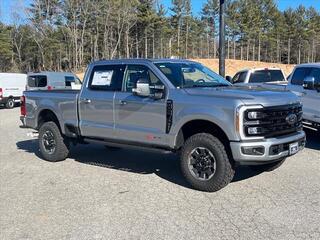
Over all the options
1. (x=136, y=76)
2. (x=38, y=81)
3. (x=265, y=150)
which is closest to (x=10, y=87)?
(x=38, y=81)

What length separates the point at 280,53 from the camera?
99.6m

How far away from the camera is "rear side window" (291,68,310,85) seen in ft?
36.7

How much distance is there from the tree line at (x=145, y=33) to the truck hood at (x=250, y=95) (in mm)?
60217

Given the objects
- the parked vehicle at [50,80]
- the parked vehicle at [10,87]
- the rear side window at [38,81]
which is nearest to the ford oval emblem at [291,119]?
the parked vehicle at [50,80]

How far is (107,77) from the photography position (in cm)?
820

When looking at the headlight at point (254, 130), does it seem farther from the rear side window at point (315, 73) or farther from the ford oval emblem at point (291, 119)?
the rear side window at point (315, 73)

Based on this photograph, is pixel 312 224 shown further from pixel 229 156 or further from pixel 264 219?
pixel 229 156

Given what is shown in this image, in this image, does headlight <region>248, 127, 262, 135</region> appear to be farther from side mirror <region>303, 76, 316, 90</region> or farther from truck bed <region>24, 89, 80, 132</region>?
side mirror <region>303, 76, 316, 90</region>

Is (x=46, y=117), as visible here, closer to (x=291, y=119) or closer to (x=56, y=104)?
(x=56, y=104)

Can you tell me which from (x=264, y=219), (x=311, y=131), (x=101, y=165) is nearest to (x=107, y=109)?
(x=101, y=165)

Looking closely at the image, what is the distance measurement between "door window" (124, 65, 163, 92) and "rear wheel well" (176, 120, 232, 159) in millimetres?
912

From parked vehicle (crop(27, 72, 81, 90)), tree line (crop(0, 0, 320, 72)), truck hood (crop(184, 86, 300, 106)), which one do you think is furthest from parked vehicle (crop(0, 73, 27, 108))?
tree line (crop(0, 0, 320, 72))

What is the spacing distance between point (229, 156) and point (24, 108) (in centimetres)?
538

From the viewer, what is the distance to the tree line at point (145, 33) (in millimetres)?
67312
